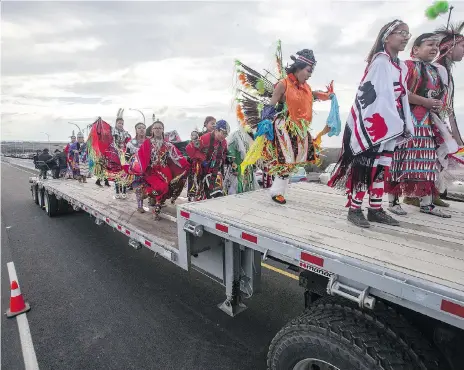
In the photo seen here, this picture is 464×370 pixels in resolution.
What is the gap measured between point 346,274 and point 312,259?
0.78ft

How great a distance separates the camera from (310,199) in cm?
367

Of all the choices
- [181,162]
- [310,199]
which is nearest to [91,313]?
[181,162]

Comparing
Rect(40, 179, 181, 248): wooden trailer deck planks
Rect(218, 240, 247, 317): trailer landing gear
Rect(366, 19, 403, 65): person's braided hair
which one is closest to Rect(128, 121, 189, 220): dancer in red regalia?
Rect(40, 179, 181, 248): wooden trailer deck planks

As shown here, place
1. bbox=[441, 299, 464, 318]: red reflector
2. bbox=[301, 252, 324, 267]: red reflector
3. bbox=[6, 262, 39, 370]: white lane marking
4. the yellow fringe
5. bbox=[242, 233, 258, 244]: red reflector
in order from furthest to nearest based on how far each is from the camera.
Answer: the yellow fringe
bbox=[6, 262, 39, 370]: white lane marking
bbox=[242, 233, 258, 244]: red reflector
bbox=[301, 252, 324, 267]: red reflector
bbox=[441, 299, 464, 318]: red reflector

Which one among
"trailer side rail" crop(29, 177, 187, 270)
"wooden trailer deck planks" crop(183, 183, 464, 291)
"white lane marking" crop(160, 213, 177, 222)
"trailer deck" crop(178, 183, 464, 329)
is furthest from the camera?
"white lane marking" crop(160, 213, 177, 222)

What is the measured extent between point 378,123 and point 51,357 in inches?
142

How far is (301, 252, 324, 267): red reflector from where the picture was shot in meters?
1.95

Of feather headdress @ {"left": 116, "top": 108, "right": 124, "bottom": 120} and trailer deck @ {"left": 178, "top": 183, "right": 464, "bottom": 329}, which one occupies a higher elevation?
feather headdress @ {"left": 116, "top": 108, "right": 124, "bottom": 120}

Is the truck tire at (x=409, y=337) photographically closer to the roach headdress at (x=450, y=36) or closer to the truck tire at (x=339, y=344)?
the truck tire at (x=339, y=344)

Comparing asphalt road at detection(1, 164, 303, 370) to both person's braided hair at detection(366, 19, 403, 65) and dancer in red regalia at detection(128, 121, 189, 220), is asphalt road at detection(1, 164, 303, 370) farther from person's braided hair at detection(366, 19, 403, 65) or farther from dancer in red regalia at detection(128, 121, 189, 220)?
person's braided hair at detection(366, 19, 403, 65)

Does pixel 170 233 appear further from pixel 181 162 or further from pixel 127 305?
pixel 181 162

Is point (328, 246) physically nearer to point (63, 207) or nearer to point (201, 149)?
point (201, 149)

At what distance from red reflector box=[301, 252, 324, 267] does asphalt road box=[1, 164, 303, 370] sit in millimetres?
1495

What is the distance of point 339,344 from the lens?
5.84ft
